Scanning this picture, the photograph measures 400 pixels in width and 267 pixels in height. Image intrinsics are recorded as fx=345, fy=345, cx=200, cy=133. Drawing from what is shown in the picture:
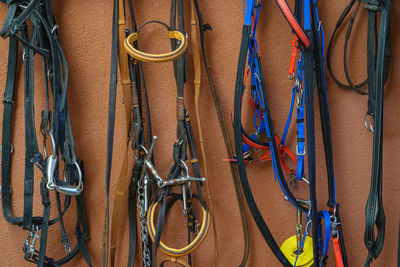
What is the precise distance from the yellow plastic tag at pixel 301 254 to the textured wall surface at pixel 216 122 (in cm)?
6

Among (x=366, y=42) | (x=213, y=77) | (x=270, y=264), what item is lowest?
(x=270, y=264)

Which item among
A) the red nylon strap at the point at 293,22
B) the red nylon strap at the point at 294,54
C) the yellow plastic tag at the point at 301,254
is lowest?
the yellow plastic tag at the point at 301,254

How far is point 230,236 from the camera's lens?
1412 mm

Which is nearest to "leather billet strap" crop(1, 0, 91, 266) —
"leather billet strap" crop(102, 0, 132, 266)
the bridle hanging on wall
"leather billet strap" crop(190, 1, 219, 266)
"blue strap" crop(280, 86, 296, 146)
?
"leather billet strap" crop(102, 0, 132, 266)

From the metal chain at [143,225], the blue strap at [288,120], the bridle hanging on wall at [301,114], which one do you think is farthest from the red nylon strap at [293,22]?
the metal chain at [143,225]

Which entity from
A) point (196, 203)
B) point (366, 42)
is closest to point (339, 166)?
point (366, 42)

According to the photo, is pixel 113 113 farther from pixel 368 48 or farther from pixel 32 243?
pixel 368 48

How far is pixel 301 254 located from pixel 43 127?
3.46 feet

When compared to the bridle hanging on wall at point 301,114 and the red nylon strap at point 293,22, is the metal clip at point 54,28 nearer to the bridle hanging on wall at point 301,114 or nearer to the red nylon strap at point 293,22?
the bridle hanging on wall at point 301,114

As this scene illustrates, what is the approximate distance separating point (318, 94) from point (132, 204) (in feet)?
2.61

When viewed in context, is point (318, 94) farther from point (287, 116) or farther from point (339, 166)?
point (339, 166)

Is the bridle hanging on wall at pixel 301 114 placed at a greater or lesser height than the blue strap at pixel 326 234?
greater

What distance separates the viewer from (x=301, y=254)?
1.30m

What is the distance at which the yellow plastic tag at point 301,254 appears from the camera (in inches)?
50.4
